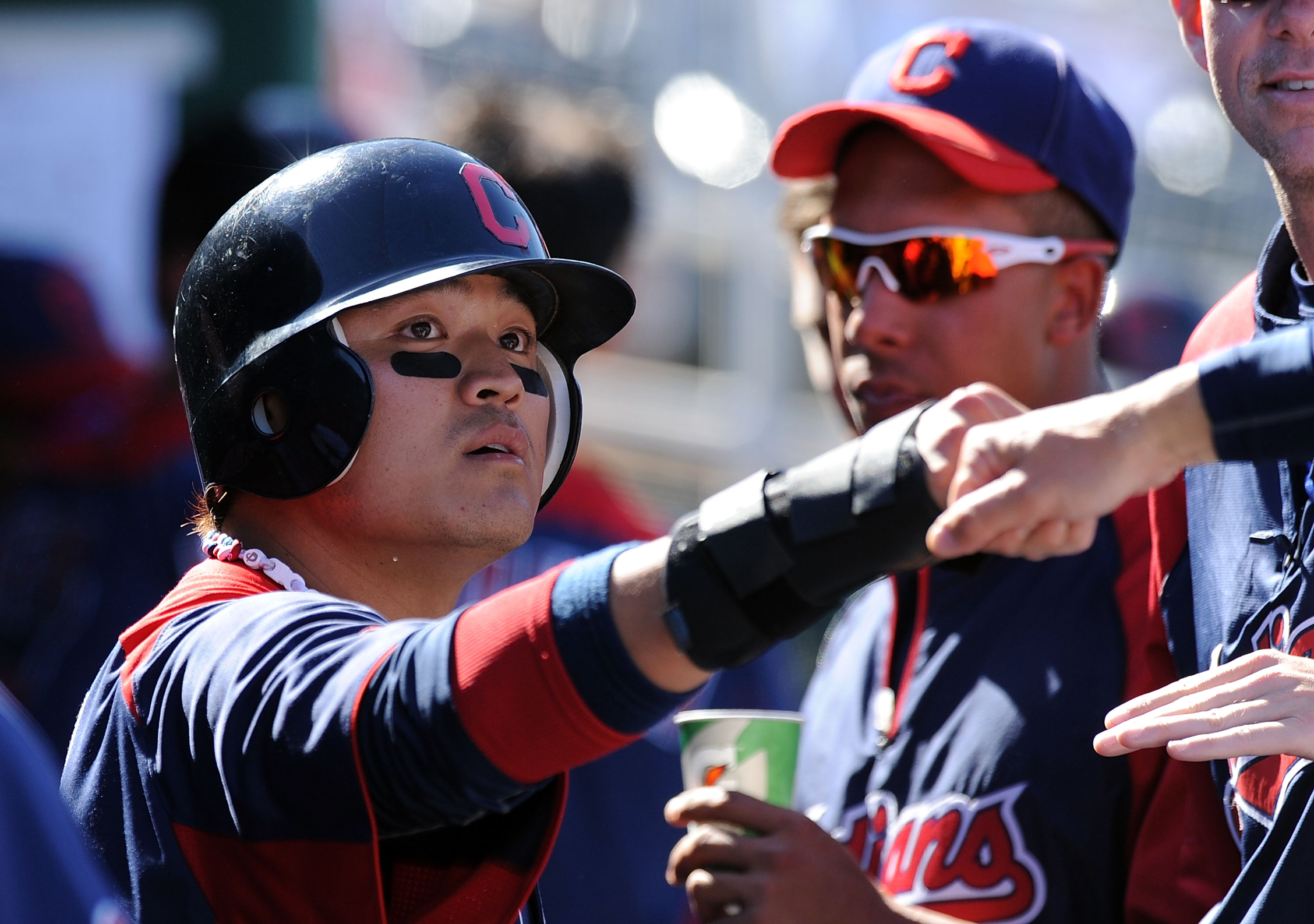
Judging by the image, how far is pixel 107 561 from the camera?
11.7ft

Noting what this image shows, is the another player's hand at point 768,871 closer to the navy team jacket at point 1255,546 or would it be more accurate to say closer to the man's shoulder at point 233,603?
the navy team jacket at point 1255,546

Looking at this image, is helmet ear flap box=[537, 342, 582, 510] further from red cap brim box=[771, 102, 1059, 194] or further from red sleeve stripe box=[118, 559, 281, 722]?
red cap brim box=[771, 102, 1059, 194]

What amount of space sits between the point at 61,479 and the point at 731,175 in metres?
5.58

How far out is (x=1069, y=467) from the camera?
5.45ft

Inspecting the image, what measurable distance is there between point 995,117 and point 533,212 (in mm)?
1331

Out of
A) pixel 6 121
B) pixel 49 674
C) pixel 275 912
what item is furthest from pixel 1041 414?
pixel 6 121

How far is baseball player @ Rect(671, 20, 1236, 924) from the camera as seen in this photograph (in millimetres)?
2342

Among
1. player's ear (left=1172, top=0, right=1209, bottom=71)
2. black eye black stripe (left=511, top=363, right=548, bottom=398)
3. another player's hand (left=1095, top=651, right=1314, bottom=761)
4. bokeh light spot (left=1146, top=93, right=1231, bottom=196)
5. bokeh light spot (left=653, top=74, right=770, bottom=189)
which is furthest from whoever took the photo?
bokeh light spot (left=1146, top=93, right=1231, bottom=196)

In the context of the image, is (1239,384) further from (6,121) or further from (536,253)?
(6,121)

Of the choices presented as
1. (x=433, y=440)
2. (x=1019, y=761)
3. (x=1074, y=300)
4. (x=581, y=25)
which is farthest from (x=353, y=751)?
(x=581, y=25)

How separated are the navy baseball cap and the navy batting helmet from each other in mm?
1098

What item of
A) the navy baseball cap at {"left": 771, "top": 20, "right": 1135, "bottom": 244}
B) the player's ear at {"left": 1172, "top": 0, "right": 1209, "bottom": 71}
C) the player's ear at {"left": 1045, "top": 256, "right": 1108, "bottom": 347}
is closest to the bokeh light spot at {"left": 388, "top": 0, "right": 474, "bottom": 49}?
the navy baseball cap at {"left": 771, "top": 20, "right": 1135, "bottom": 244}

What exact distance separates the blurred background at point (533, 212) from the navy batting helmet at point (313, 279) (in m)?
0.55

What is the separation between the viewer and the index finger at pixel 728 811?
91.7 inches
